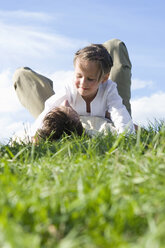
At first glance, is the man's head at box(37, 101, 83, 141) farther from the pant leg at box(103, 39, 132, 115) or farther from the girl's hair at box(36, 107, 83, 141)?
the pant leg at box(103, 39, 132, 115)

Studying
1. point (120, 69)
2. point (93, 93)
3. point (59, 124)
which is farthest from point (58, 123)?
point (120, 69)

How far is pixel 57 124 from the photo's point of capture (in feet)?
9.86

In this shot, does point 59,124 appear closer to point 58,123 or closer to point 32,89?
point 58,123

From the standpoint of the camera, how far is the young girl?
129 inches

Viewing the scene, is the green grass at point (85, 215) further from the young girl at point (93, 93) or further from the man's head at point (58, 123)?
the young girl at point (93, 93)

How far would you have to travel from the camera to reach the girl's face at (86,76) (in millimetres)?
3285

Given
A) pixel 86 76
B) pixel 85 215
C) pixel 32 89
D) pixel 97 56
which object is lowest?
pixel 32 89

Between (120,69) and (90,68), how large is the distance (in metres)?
1.27

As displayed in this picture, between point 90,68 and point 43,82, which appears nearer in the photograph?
point 90,68

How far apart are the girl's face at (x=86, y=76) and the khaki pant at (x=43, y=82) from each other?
1.01 metres

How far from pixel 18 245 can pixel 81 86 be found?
8.76 feet

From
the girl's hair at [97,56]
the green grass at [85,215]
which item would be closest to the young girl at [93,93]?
the girl's hair at [97,56]

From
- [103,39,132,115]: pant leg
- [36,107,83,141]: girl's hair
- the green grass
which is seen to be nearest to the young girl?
[36,107,83,141]: girl's hair

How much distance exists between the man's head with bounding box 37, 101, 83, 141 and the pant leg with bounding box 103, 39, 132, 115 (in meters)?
1.55
